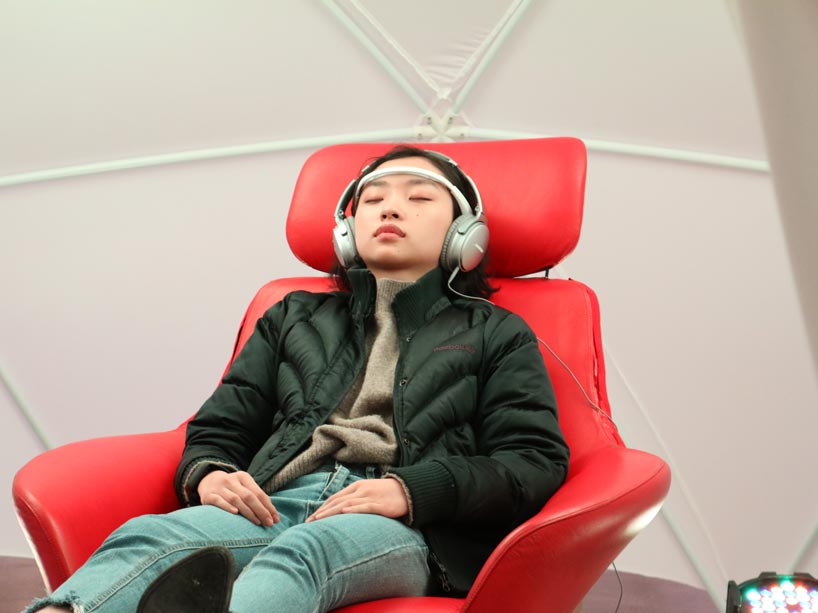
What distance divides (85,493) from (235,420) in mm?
437

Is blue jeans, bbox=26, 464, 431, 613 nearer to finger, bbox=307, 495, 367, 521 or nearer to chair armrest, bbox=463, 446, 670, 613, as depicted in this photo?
finger, bbox=307, 495, 367, 521

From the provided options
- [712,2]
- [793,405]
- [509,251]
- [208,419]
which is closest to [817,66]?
[208,419]

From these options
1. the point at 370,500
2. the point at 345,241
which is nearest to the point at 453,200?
the point at 345,241

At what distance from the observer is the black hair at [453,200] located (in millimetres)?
2479

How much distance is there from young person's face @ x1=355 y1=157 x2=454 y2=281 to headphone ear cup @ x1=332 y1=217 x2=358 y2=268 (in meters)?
0.02

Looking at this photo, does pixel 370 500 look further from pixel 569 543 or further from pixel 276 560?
pixel 569 543

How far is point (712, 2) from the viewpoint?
3.32 metres

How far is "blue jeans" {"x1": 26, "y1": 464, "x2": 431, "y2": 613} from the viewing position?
142cm

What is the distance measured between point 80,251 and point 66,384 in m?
0.59

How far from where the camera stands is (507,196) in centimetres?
259

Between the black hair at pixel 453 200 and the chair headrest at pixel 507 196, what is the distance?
8 cm

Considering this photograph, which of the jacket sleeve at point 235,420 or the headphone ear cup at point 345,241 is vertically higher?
the headphone ear cup at point 345,241

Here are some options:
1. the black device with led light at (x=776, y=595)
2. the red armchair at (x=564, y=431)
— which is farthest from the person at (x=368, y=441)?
the black device with led light at (x=776, y=595)

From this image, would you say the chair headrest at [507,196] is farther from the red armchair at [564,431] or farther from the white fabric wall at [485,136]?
the white fabric wall at [485,136]
